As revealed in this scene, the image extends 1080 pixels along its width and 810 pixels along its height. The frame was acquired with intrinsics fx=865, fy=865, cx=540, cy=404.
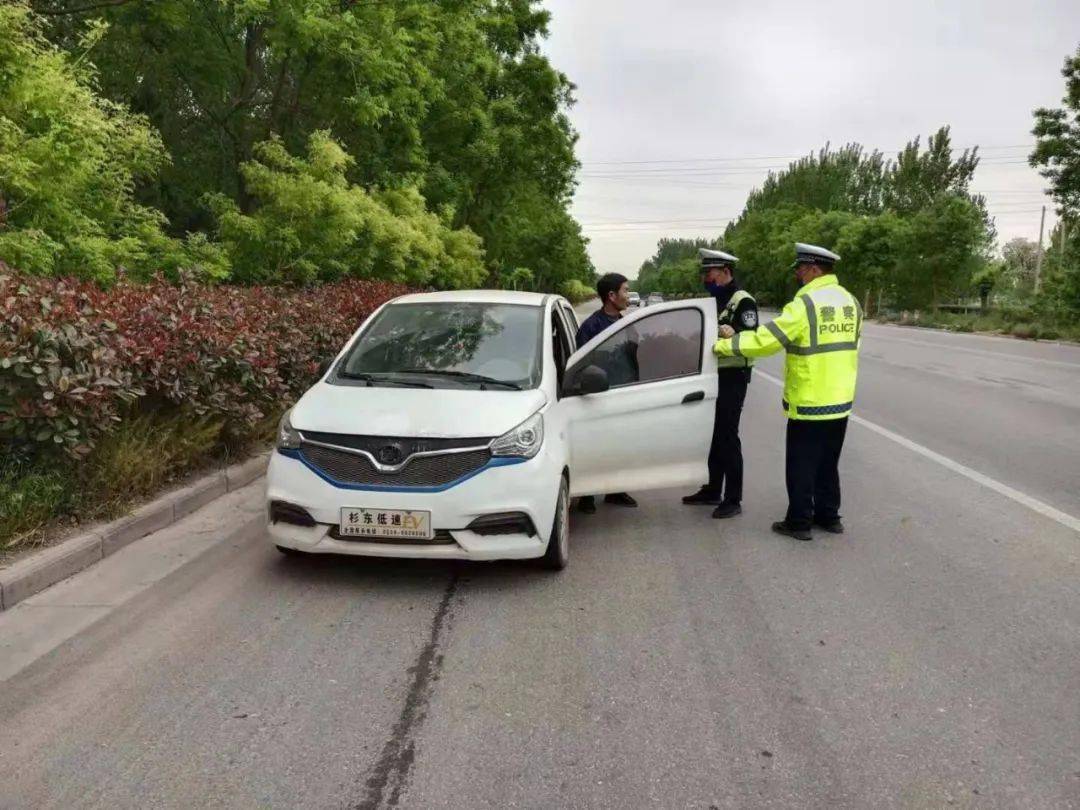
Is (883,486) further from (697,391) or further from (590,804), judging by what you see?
(590,804)

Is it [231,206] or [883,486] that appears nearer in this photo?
[883,486]

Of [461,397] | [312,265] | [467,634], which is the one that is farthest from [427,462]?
[312,265]

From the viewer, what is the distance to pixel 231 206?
531 inches

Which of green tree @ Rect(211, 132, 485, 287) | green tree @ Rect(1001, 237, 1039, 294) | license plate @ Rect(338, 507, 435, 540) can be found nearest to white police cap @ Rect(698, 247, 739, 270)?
license plate @ Rect(338, 507, 435, 540)

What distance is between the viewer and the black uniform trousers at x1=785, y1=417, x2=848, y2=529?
18.8 feet

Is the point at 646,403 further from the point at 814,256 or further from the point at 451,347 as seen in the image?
the point at 814,256

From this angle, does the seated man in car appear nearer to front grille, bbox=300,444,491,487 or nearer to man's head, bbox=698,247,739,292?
man's head, bbox=698,247,739,292

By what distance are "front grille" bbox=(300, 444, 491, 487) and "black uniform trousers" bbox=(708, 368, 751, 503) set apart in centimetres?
226

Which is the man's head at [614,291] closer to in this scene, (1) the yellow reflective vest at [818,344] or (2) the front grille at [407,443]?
(1) the yellow reflective vest at [818,344]

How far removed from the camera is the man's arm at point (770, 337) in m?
5.55

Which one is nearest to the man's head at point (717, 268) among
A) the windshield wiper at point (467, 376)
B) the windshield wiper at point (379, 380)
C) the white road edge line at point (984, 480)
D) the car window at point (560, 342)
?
the car window at point (560, 342)

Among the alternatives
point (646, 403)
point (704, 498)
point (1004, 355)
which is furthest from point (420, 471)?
point (1004, 355)

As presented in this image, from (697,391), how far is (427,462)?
6.96ft

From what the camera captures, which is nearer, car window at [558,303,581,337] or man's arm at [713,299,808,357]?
man's arm at [713,299,808,357]
